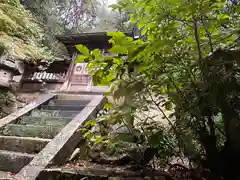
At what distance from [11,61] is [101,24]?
13372mm

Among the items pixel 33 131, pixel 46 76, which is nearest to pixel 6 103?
pixel 33 131

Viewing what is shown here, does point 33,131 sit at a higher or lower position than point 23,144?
higher

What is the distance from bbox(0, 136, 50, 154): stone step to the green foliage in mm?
2041

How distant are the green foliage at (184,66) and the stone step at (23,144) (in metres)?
2.04

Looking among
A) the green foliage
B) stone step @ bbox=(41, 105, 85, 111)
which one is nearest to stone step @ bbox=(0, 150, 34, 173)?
the green foliage

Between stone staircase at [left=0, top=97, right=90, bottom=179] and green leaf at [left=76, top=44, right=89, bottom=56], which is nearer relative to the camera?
green leaf at [left=76, top=44, right=89, bottom=56]

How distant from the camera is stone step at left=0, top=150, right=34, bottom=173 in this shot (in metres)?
2.65

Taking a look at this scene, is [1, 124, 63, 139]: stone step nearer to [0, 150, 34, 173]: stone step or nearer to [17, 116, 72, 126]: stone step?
[17, 116, 72, 126]: stone step

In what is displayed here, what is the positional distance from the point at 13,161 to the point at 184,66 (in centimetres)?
264

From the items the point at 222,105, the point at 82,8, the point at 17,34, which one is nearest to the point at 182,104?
the point at 222,105

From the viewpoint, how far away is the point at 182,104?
4.44ft

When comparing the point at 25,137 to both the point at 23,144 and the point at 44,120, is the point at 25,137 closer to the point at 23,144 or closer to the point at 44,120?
the point at 23,144

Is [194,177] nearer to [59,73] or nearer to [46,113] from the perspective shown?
[46,113]

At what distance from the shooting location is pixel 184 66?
1.33m
